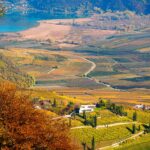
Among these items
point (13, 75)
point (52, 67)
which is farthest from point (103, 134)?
point (52, 67)

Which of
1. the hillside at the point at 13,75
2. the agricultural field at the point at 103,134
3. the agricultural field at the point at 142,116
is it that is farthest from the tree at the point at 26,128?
the hillside at the point at 13,75

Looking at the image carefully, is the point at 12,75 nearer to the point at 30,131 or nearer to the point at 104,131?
the point at 104,131

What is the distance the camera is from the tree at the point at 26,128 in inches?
930

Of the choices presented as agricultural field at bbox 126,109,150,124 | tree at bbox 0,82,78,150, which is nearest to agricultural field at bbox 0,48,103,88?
agricultural field at bbox 126,109,150,124

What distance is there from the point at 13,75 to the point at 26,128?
112 metres

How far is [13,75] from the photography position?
13475cm

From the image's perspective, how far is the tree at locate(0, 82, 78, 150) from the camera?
77.5 feet

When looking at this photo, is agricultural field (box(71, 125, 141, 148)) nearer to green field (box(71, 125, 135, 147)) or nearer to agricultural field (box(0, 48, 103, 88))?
green field (box(71, 125, 135, 147))

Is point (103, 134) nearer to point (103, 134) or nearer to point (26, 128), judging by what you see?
point (103, 134)

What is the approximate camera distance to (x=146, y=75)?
568 feet

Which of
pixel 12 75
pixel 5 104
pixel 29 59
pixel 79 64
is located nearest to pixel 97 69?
pixel 79 64

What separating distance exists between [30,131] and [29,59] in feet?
531

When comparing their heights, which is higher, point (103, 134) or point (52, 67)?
point (103, 134)

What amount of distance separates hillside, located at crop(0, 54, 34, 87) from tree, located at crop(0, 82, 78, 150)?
10205 cm
